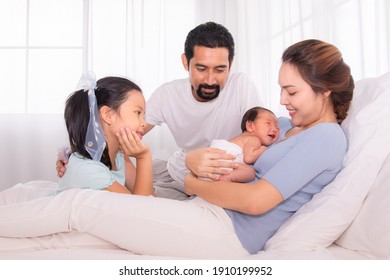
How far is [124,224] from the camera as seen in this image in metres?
1.22

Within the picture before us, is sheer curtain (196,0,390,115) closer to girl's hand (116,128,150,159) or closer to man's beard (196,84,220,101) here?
man's beard (196,84,220,101)

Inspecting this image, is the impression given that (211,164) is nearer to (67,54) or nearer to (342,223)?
(342,223)

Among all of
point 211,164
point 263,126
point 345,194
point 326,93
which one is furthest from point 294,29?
point 345,194

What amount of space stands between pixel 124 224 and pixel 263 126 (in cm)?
78

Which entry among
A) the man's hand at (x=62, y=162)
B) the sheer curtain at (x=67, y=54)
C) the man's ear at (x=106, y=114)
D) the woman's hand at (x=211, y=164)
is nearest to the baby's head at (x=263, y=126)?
the woman's hand at (x=211, y=164)

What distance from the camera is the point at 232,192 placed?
1264 millimetres

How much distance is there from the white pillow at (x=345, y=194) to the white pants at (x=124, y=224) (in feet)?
0.57

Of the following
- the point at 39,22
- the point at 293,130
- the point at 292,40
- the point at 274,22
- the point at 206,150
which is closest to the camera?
the point at 206,150

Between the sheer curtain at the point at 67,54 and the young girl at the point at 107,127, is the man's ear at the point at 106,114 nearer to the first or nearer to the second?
the young girl at the point at 107,127

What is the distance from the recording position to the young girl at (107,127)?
5.22 feet
